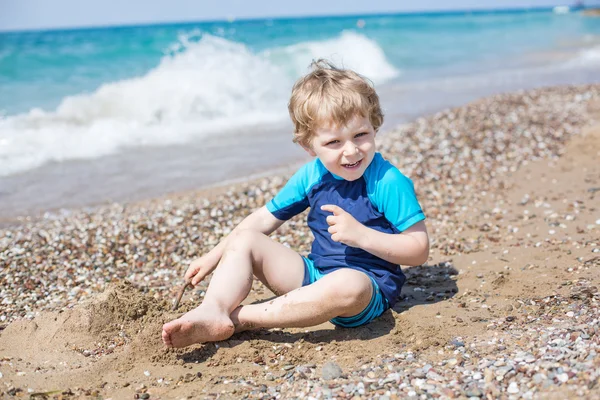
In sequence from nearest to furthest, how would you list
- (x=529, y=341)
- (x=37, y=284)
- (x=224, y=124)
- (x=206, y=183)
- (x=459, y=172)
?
(x=529, y=341) < (x=37, y=284) < (x=459, y=172) < (x=206, y=183) < (x=224, y=124)

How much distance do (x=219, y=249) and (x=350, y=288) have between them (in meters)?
0.93

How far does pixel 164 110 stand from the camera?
42.1 ft

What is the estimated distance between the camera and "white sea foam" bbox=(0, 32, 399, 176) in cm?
994

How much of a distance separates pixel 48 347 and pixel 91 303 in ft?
1.22

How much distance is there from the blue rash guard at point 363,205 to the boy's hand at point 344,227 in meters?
0.23

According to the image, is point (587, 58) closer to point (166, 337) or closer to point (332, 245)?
point (332, 245)

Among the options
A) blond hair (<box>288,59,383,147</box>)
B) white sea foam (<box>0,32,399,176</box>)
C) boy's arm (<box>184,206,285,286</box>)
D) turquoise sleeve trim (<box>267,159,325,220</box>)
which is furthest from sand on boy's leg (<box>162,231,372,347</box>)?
white sea foam (<box>0,32,399,176</box>)

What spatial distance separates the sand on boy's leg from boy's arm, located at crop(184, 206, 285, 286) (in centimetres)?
14

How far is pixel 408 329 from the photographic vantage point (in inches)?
142

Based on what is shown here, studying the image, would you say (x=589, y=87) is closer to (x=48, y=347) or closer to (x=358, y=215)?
(x=358, y=215)

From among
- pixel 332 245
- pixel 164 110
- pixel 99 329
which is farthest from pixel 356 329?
pixel 164 110

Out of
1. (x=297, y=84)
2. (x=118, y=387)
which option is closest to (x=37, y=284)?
(x=118, y=387)

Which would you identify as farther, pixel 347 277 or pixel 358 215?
pixel 358 215

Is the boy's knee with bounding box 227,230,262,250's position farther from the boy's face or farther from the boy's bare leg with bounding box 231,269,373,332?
the boy's face
